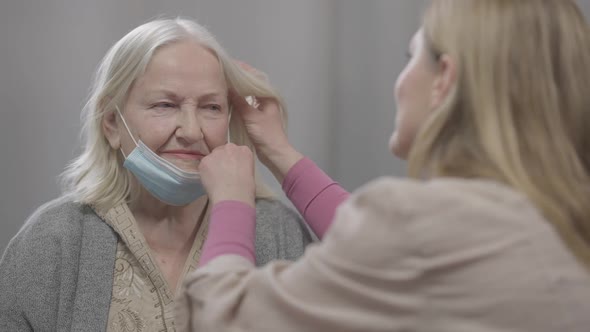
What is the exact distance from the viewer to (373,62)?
238cm

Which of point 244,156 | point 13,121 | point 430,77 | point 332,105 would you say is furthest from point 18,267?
point 332,105

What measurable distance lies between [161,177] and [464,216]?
33.7 inches

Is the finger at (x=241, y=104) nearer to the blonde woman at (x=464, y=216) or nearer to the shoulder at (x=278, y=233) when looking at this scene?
the shoulder at (x=278, y=233)

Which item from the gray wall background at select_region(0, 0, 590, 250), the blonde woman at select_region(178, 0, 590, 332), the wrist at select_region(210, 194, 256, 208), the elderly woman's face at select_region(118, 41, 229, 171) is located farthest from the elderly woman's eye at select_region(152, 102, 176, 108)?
the gray wall background at select_region(0, 0, 590, 250)

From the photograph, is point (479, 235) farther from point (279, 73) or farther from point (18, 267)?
point (279, 73)

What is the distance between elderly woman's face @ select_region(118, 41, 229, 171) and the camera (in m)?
1.63

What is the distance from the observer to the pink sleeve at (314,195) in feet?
5.25

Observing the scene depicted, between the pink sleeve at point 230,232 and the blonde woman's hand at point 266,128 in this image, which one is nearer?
the pink sleeve at point 230,232

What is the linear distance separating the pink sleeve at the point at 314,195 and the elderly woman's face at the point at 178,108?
0.18 m

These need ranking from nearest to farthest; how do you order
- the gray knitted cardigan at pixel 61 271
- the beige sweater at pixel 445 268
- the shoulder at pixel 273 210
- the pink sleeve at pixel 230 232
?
the beige sweater at pixel 445 268 < the pink sleeve at pixel 230 232 < the gray knitted cardigan at pixel 61 271 < the shoulder at pixel 273 210

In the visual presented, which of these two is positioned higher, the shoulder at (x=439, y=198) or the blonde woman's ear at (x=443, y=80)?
the blonde woman's ear at (x=443, y=80)

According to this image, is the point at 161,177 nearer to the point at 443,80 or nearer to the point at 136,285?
the point at 136,285

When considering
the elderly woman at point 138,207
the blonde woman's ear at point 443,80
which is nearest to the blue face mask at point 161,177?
the elderly woman at point 138,207

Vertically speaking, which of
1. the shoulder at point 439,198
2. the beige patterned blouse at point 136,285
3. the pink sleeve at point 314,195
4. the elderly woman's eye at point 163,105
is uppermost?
the shoulder at point 439,198
